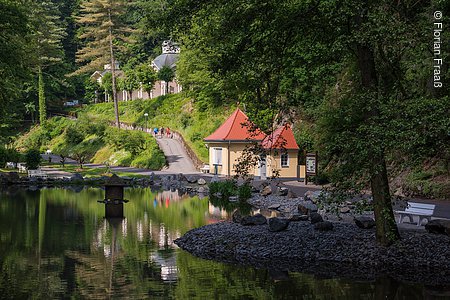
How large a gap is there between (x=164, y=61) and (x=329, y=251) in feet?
260

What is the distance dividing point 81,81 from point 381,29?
296 ft

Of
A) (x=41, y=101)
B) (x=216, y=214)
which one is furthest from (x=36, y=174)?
(x=41, y=101)

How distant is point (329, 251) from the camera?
1888cm

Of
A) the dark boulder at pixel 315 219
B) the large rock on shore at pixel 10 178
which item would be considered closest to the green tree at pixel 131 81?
the large rock on shore at pixel 10 178

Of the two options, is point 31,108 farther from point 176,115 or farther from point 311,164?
point 311,164

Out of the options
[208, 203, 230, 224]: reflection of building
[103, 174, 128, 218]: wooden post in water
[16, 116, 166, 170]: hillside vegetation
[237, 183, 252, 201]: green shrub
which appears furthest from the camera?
[16, 116, 166, 170]: hillside vegetation

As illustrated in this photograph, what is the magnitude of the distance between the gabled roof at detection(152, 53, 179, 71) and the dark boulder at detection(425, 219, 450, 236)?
A: 75019 mm

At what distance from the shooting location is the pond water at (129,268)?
1516 cm

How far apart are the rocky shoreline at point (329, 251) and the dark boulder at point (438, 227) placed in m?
0.48

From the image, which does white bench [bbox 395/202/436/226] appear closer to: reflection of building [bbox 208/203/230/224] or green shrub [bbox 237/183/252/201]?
reflection of building [bbox 208/203/230/224]

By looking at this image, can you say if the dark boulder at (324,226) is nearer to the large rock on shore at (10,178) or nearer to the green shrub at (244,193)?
the green shrub at (244,193)

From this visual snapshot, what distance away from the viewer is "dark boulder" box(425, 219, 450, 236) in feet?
65.1

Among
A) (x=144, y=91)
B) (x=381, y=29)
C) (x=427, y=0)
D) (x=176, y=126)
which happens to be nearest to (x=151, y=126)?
(x=176, y=126)

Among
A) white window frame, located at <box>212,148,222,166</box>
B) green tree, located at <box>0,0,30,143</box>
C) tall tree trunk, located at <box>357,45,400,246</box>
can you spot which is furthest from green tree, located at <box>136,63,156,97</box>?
tall tree trunk, located at <box>357,45,400,246</box>
